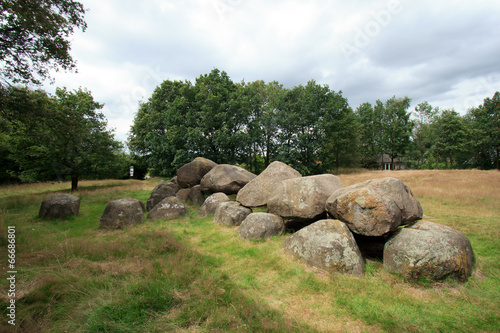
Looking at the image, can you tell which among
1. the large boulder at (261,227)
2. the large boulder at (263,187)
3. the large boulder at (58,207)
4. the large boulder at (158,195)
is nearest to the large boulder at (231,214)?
the large boulder at (263,187)

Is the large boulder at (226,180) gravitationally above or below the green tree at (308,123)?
below

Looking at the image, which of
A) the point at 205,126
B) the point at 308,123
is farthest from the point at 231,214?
the point at 308,123

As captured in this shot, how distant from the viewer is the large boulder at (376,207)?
4.96 m

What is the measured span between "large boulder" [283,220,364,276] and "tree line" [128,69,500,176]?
61.1 feet

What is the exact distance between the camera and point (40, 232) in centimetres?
749

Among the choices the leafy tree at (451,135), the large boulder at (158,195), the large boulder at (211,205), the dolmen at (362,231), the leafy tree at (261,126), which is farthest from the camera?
the leafy tree at (451,135)

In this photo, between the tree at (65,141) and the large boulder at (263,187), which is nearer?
the large boulder at (263,187)

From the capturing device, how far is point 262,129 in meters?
29.8

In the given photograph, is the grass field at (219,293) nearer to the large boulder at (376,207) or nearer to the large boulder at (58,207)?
the large boulder at (376,207)

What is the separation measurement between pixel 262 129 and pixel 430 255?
86.3ft

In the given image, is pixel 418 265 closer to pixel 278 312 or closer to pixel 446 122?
pixel 278 312

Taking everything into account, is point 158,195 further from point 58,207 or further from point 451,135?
point 451,135

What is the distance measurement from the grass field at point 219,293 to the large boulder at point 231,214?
227cm

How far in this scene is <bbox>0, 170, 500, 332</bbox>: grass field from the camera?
323 centimetres
